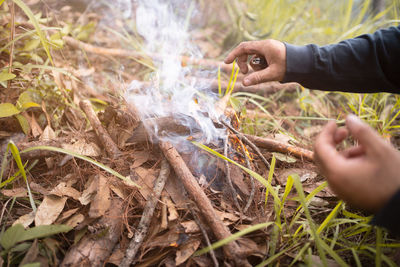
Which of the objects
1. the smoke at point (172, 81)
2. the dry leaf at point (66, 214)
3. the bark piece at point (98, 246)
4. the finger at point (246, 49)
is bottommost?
the bark piece at point (98, 246)

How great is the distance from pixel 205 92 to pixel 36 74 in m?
1.43

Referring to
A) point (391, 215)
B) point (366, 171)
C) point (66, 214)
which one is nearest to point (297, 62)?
point (366, 171)

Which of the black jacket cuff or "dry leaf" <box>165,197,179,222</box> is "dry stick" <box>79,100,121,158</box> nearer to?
"dry leaf" <box>165,197,179,222</box>

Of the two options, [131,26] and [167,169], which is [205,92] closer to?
[167,169]

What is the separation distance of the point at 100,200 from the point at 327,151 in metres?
1.16

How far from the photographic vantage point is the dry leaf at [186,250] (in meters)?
1.18

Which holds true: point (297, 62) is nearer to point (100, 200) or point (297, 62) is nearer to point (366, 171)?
point (366, 171)

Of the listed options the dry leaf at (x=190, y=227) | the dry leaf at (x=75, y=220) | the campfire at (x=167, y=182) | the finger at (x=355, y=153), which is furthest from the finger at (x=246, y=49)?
the dry leaf at (x=75, y=220)

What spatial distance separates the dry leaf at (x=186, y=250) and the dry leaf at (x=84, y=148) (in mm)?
826

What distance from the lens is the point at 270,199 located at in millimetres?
1528

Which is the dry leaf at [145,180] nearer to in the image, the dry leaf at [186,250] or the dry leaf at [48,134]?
the dry leaf at [186,250]

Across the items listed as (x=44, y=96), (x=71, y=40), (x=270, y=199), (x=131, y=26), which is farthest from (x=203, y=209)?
(x=131, y=26)

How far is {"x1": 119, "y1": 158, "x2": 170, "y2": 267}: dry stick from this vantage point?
117 cm

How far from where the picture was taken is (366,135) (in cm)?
91
